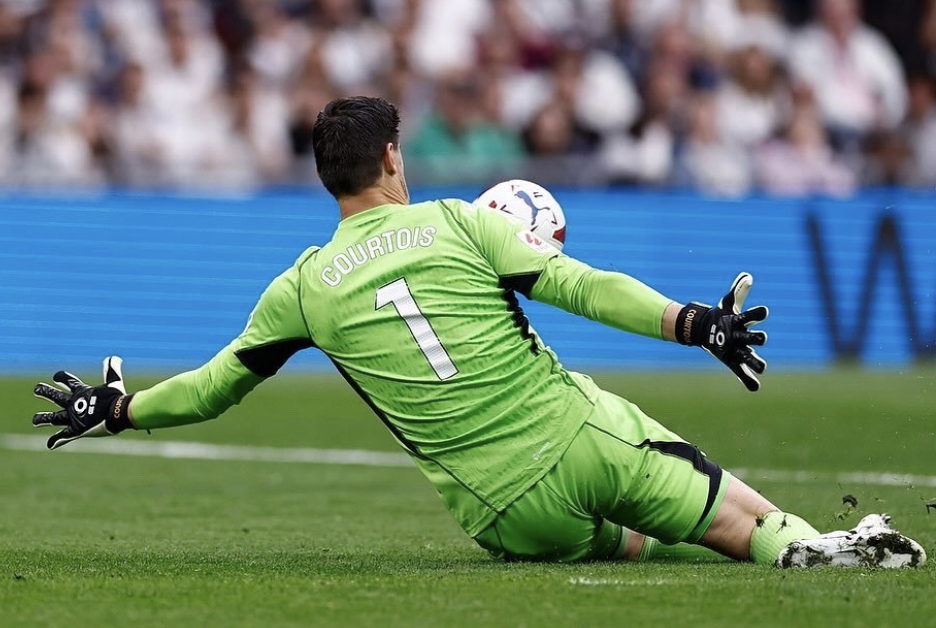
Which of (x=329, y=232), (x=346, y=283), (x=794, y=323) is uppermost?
(x=346, y=283)

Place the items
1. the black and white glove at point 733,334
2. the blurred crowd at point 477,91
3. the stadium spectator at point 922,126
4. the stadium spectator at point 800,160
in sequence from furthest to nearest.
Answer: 1. the stadium spectator at point 922,126
2. the stadium spectator at point 800,160
3. the blurred crowd at point 477,91
4. the black and white glove at point 733,334

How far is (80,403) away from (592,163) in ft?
36.8

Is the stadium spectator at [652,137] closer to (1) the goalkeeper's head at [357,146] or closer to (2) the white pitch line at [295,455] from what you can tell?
(2) the white pitch line at [295,455]

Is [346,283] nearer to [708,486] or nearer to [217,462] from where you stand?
[708,486]

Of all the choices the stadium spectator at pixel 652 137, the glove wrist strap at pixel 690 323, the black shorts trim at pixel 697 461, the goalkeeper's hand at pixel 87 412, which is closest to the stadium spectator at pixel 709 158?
the stadium spectator at pixel 652 137

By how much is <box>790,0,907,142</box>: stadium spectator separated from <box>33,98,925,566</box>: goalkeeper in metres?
13.4

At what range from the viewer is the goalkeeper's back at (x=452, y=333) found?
5996 mm

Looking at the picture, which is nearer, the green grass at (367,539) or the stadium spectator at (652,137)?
the green grass at (367,539)

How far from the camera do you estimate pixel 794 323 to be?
55.5 ft

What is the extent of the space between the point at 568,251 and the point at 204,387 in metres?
10.4

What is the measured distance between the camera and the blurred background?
1678 cm

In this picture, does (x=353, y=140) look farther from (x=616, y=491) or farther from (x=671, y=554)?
(x=671, y=554)

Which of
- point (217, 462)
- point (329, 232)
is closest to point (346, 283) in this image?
point (217, 462)

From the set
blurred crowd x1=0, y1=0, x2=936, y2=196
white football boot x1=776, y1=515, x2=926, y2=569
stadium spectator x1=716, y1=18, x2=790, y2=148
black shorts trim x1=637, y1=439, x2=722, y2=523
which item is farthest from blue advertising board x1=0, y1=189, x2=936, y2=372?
white football boot x1=776, y1=515, x2=926, y2=569
